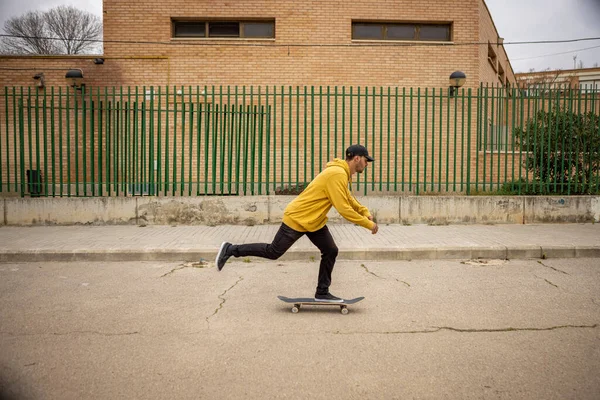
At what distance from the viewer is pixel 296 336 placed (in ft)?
12.4

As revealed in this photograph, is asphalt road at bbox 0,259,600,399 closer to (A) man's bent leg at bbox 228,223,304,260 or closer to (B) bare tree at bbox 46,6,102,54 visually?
(A) man's bent leg at bbox 228,223,304,260

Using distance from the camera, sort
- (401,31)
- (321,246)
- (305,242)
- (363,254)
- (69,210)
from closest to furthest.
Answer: (321,246) < (363,254) < (305,242) < (69,210) < (401,31)

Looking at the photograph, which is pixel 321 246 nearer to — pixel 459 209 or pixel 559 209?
pixel 459 209

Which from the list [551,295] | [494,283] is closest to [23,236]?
[494,283]

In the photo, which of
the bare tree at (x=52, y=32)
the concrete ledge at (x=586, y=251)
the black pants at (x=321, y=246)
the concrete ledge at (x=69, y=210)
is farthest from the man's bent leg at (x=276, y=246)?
the bare tree at (x=52, y=32)

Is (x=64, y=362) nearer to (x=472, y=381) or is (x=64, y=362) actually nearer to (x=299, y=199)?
(x=299, y=199)

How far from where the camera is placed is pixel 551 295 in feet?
16.3

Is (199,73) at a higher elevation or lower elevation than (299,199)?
higher

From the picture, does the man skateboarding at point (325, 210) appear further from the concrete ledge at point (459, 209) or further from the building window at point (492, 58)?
the building window at point (492, 58)

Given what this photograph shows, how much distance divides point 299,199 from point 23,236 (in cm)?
609

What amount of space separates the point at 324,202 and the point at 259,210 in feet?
17.2

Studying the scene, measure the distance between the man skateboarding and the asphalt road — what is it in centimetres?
56

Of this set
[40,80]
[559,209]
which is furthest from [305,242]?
[40,80]

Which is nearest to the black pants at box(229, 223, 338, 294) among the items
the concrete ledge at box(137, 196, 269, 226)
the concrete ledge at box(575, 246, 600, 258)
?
the concrete ledge at box(575, 246, 600, 258)
